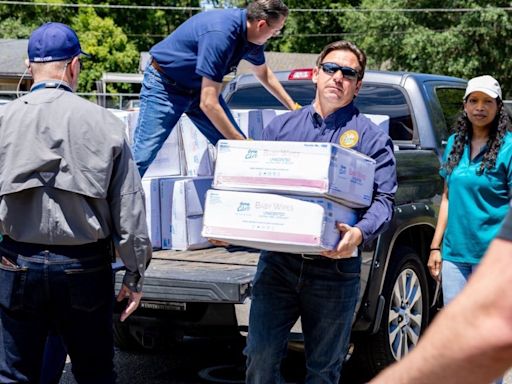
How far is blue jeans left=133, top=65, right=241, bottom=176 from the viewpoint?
219 inches

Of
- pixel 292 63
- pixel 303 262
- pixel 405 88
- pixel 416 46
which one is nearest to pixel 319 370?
pixel 303 262

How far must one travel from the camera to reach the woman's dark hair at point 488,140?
4.63 metres

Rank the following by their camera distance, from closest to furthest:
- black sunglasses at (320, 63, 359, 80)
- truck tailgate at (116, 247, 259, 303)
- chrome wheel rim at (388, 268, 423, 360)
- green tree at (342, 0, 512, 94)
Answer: black sunglasses at (320, 63, 359, 80), truck tailgate at (116, 247, 259, 303), chrome wheel rim at (388, 268, 423, 360), green tree at (342, 0, 512, 94)

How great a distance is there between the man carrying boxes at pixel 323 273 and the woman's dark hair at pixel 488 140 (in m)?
1.04

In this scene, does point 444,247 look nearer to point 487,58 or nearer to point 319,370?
point 319,370

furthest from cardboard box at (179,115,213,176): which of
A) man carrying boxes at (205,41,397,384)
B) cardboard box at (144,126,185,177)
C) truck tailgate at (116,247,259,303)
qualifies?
man carrying boxes at (205,41,397,384)

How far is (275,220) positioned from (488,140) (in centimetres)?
175

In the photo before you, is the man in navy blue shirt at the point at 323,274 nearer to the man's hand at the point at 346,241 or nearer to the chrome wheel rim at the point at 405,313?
the man's hand at the point at 346,241

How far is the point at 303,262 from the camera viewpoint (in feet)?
12.0

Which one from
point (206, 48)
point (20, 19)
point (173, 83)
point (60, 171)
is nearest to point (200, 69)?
point (206, 48)

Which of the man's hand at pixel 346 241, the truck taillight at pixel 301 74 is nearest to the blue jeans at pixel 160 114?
the truck taillight at pixel 301 74

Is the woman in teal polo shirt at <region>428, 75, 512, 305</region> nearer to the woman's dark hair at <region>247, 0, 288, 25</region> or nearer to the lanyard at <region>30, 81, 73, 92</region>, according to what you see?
the woman's dark hair at <region>247, 0, 288, 25</region>

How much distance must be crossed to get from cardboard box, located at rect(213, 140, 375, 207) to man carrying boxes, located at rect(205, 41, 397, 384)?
0.12 meters

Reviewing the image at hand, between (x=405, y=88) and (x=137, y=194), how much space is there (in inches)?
126
